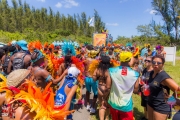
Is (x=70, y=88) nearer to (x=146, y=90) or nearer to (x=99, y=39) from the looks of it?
(x=146, y=90)

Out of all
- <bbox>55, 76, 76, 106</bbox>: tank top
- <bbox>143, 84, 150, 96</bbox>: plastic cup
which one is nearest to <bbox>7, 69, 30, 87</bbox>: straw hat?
<bbox>55, 76, 76, 106</bbox>: tank top

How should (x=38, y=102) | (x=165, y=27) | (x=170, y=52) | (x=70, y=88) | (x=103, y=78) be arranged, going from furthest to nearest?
(x=165, y=27), (x=170, y=52), (x=103, y=78), (x=70, y=88), (x=38, y=102)

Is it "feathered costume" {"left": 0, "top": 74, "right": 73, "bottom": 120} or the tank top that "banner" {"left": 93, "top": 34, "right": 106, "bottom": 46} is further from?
"feathered costume" {"left": 0, "top": 74, "right": 73, "bottom": 120}

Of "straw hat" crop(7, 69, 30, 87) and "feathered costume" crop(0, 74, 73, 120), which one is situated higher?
"straw hat" crop(7, 69, 30, 87)

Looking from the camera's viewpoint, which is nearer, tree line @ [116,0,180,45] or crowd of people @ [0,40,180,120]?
crowd of people @ [0,40,180,120]

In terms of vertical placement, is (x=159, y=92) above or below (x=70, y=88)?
below

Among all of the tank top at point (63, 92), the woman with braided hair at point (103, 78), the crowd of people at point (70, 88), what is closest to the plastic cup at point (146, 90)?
the crowd of people at point (70, 88)

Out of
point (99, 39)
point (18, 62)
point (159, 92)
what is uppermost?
point (99, 39)

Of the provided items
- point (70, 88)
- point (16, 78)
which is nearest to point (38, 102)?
point (16, 78)

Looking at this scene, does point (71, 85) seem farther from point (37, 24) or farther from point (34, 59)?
point (37, 24)

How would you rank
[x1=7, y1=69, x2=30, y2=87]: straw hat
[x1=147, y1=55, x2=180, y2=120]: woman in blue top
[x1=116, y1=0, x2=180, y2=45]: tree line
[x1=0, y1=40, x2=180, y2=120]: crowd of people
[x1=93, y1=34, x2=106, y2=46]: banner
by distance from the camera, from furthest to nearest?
[x1=116, y1=0, x2=180, y2=45]: tree line → [x1=93, y1=34, x2=106, y2=46]: banner → [x1=147, y1=55, x2=180, y2=120]: woman in blue top → [x1=7, y1=69, x2=30, y2=87]: straw hat → [x1=0, y1=40, x2=180, y2=120]: crowd of people

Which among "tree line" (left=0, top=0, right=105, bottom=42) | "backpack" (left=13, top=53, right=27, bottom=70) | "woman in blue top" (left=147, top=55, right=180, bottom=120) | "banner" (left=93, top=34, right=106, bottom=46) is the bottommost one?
"woman in blue top" (left=147, top=55, right=180, bottom=120)

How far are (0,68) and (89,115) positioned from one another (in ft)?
9.52

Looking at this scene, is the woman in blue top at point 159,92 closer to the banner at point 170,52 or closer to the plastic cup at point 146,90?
the plastic cup at point 146,90
